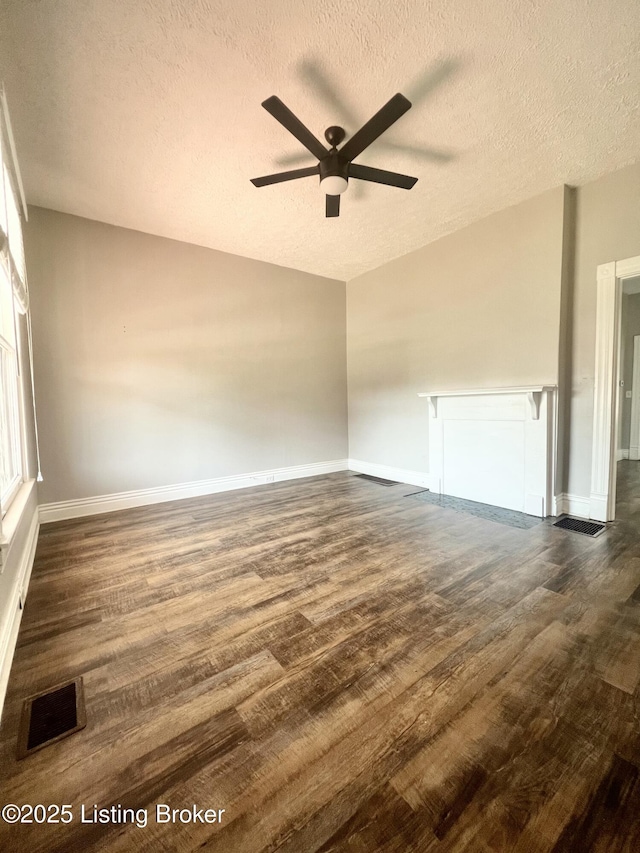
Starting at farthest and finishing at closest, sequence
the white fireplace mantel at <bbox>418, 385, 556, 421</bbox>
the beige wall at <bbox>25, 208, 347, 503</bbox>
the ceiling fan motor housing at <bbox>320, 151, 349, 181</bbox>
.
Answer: the beige wall at <bbox>25, 208, 347, 503</bbox> → the white fireplace mantel at <bbox>418, 385, 556, 421</bbox> → the ceiling fan motor housing at <bbox>320, 151, 349, 181</bbox>

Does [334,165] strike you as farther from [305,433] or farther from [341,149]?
[305,433]

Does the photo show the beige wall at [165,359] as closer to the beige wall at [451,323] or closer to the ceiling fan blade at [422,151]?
the beige wall at [451,323]

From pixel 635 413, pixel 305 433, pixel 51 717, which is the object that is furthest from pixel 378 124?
pixel 635 413

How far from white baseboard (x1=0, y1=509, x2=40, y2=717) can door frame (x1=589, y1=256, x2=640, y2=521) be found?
3.73 metres

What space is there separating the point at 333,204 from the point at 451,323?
1789 millimetres

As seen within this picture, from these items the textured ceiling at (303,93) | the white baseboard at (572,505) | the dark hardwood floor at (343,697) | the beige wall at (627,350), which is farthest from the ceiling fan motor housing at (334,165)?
the beige wall at (627,350)

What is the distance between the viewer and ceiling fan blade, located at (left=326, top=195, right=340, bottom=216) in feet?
7.70

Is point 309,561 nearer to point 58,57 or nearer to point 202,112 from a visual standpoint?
point 202,112

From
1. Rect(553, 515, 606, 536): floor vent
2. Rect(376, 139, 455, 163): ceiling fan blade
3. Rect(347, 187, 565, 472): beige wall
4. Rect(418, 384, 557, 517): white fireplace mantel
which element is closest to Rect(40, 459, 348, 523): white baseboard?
Rect(347, 187, 565, 472): beige wall

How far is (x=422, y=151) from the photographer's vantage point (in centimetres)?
227

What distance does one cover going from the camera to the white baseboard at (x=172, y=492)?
9.78 ft

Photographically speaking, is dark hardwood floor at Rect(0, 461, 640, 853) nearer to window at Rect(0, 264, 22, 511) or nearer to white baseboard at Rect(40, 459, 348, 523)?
window at Rect(0, 264, 22, 511)

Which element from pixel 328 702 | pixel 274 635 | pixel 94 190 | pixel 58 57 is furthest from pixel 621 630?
pixel 94 190

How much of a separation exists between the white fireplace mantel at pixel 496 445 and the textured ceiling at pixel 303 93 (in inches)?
69.4
